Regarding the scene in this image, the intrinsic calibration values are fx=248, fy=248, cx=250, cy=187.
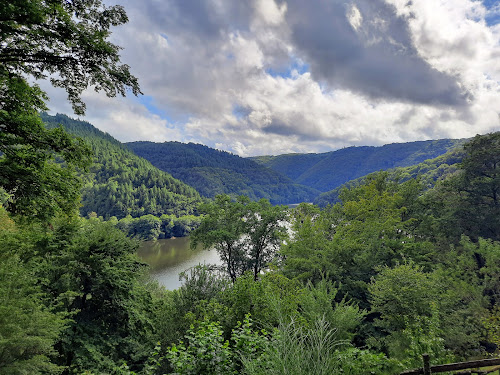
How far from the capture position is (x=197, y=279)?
14.1 metres

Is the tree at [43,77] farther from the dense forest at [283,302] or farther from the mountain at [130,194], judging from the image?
the mountain at [130,194]

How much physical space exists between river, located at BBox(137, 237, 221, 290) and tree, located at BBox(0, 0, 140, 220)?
110 feet

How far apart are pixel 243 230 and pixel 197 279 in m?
14.6

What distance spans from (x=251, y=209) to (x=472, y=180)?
68.0 ft

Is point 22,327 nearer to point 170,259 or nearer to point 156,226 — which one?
point 170,259

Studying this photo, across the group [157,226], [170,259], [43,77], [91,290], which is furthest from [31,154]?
[157,226]

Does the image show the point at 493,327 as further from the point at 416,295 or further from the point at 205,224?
the point at 205,224

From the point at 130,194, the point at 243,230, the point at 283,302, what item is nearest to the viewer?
the point at 283,302

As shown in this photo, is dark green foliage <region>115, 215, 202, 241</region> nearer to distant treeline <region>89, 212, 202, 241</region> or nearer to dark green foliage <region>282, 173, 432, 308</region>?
distant treeline <region>89, 212, 202, 241</region>

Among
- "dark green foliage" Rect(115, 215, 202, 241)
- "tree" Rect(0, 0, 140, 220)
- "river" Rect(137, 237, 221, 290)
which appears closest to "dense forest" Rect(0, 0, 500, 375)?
"tree" Rect(0, 0, 140, 220)

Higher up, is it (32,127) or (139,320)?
(32,127)

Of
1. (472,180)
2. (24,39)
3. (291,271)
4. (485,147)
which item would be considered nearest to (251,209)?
(291,271)

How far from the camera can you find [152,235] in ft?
293

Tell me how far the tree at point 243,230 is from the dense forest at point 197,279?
0.34m
